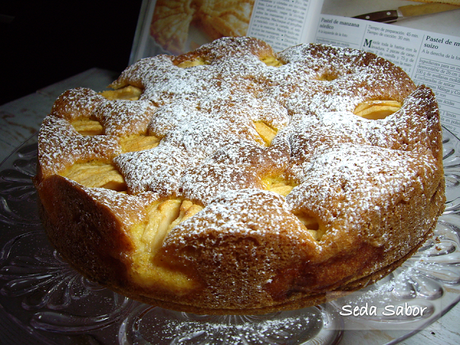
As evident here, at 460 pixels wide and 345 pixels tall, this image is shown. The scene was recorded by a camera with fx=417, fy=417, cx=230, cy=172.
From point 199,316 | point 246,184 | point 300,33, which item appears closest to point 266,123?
point 246,184

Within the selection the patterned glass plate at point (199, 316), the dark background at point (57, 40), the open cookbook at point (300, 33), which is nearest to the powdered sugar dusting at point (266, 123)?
the patterned glass plate at point (199, 316)

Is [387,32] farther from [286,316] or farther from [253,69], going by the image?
[286,316]

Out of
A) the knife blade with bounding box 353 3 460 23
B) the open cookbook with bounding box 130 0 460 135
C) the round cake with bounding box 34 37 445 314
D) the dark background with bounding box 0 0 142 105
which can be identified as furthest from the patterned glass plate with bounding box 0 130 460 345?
the dark background with bounding box 0 0 142 105

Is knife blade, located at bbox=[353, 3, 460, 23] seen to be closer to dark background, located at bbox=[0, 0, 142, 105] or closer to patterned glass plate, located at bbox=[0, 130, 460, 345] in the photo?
patterned glass plate, located at bbox=[0, 130, 460, 345]

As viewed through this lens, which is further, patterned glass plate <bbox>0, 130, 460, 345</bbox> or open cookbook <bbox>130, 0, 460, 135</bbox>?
open cookbook <bbox>130, 0, 460, 135</bbox>

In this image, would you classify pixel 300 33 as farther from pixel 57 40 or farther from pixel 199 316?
pixel 57 40

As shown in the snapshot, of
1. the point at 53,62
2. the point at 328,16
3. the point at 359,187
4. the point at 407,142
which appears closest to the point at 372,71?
the point at 407,142
